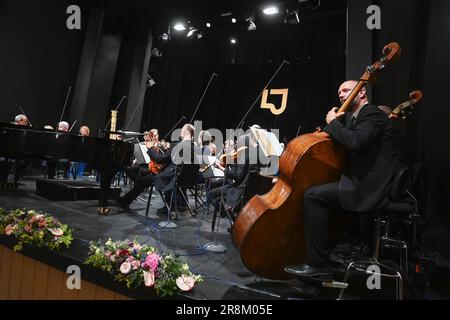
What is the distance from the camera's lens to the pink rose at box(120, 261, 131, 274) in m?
1.94

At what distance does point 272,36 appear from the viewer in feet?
28.7

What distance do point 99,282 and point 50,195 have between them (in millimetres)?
3281

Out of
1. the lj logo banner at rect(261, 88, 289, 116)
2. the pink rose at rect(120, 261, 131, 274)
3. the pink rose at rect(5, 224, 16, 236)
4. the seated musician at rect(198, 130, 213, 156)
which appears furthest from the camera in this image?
the lj logo banner at rect(261, 88, 289, 116)

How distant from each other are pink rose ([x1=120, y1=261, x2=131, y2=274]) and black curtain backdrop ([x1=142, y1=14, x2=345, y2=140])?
7181mm

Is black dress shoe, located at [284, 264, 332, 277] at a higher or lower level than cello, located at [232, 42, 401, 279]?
lower

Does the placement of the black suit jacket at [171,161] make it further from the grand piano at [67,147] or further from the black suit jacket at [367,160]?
the black suit jacket at [367,160]

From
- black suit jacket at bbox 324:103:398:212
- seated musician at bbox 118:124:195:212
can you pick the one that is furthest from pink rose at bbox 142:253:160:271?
seated musician at bbox 118:124:195:212

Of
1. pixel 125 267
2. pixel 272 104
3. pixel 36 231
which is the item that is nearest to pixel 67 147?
pixel 36 231

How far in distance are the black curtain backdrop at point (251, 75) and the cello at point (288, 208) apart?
258 inches

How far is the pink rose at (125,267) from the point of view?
194 centimetres

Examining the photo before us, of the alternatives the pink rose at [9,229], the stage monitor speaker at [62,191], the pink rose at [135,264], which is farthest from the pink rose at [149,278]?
the stage monitor speaker at [62,191]

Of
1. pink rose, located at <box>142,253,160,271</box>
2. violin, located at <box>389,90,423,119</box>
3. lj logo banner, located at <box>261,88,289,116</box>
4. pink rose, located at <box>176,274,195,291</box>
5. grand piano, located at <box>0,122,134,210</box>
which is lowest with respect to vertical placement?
pink rose, located at <box>176,274,195,291</box>

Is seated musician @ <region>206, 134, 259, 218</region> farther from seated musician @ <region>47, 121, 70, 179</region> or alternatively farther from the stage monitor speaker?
seated musician @ <region>47, 121, 70, 179</region>

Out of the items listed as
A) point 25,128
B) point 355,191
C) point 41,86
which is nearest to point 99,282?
point 355,191
